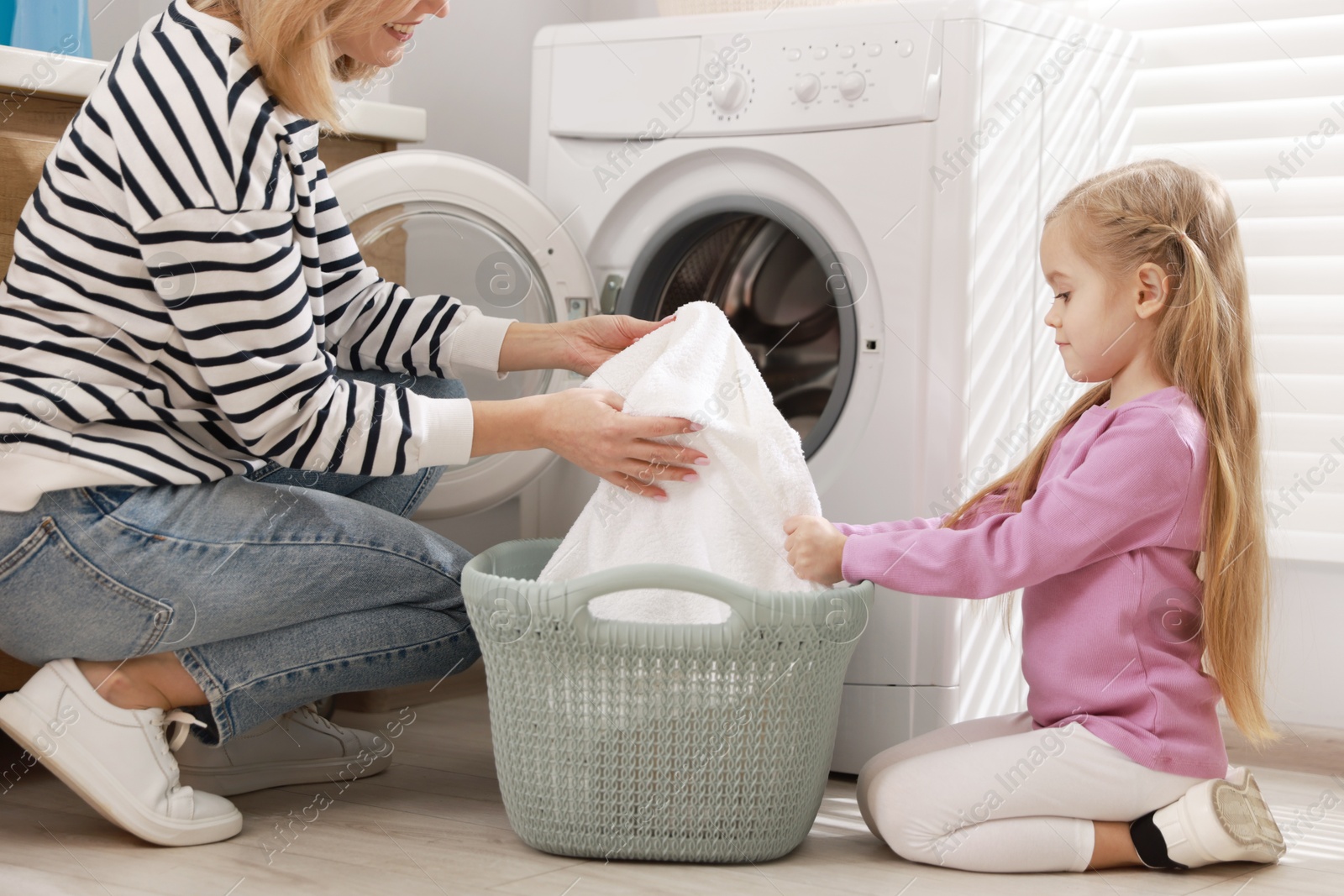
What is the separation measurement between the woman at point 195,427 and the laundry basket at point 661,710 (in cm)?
16

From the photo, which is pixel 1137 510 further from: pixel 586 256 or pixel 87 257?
pixel 87 257

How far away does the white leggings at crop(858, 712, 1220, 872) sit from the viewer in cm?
118

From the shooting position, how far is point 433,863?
1177 mm

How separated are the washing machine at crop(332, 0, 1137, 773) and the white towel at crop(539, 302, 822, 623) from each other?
0.95ft

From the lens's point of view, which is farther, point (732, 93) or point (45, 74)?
point (732, 93)

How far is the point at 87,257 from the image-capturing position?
3.73 ft

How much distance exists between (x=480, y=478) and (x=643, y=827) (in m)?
0.65

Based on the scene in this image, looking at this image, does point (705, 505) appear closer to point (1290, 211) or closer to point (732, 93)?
point (732, 93)
